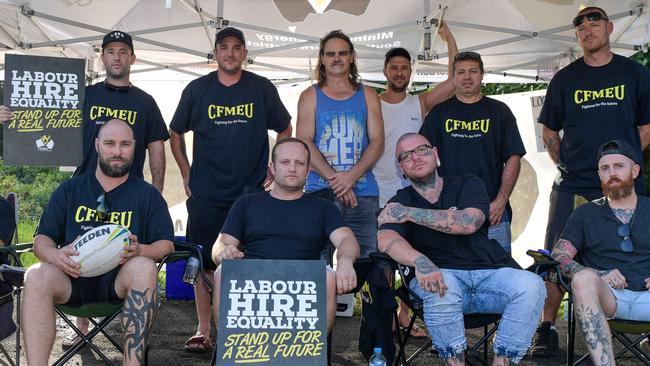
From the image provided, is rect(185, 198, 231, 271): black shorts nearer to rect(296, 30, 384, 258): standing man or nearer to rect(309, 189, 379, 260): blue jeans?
rect(296, 30, 384, 258): standing man

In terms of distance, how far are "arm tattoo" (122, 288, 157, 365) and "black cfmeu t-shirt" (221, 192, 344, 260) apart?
1.58 ft

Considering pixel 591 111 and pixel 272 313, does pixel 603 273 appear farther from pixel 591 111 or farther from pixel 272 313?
pixel 272 313

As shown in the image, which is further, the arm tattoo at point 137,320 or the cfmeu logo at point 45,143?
the cfmeu logo at point 45,143

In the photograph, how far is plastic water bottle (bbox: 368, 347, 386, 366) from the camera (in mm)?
3121

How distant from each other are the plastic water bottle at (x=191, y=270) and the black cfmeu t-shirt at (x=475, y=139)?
1.48 meters

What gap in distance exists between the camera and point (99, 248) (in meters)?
3.09

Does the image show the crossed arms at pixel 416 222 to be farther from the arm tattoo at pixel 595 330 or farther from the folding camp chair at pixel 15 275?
the folding camp chair at pixel 15 275

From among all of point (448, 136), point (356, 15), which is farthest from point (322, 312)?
point (356, 15)

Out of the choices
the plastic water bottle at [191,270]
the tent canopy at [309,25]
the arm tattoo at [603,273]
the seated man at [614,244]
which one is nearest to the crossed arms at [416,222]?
the seated man at [614,244]

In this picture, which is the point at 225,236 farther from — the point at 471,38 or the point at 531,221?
the point at 531,221

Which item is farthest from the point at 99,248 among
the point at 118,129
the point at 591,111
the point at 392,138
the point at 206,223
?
the point at 591,111

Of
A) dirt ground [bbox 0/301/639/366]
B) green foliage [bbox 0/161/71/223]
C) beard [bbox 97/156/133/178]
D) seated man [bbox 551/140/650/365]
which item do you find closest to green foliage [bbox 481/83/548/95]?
green foliage [bbox 0/161/71/223]

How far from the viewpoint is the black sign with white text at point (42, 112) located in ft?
13.4

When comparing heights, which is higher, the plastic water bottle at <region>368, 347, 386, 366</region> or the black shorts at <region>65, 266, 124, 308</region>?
the black shorts at <region>65, 266, 124, 308</region>
